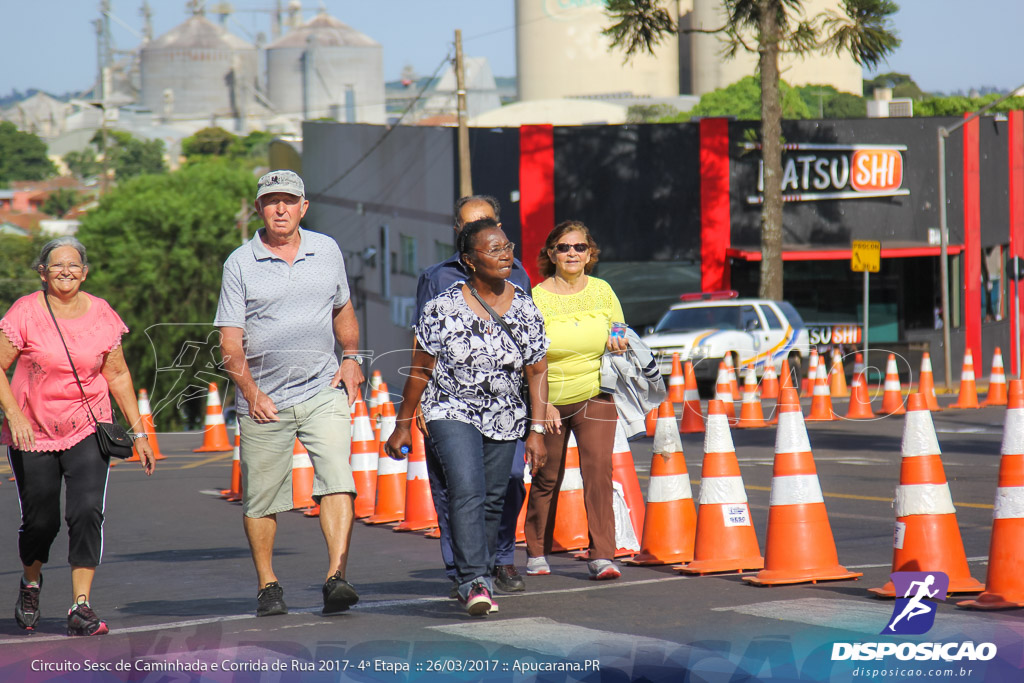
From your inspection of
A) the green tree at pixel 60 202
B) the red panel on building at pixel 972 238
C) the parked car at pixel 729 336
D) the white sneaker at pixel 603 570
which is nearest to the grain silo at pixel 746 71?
the green tree at pixel 60 202

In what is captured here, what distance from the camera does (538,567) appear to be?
7.77 m

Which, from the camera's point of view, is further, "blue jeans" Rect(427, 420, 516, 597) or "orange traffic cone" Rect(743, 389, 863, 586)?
"orange traffic cone" Rect(743, 389, 863, 586)

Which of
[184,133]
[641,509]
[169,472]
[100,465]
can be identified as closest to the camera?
[100,465]

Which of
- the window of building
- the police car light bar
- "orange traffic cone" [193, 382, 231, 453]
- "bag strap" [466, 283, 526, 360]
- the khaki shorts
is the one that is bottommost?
"orange traffic cone" [193, 382, 231, 453]

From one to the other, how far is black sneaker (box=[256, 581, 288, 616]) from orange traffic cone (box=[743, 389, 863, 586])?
240cm

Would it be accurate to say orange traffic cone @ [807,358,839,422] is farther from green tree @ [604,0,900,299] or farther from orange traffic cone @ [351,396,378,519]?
green tree @ [604,0,900,299]

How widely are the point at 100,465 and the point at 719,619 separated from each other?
301 centimetres

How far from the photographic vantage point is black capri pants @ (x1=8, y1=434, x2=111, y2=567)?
21.7 ft

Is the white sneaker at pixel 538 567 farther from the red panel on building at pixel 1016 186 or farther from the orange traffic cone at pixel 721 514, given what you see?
the red panel on building at pixel 1016 186

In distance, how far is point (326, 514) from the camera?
671 cm

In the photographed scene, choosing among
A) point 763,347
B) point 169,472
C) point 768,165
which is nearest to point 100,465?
point 169,472

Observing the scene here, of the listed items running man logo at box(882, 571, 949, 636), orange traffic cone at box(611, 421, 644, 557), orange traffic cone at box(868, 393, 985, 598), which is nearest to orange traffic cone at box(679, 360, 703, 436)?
orange traffic cone at box(611, 421, 644, 557)

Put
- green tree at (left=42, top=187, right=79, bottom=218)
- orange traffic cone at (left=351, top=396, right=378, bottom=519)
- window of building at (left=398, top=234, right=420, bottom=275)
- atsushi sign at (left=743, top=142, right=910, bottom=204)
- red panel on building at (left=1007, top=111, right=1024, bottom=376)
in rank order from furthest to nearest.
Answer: green tree at (left=42, top=187, right=79, bottom=218)
window of building at (left=398, top=234, right=420, bottom=275)
red panel on building at (left=1007, top=111, right=1024, bottom=376)
atsushi sign at (left=743, top=142, right=910, bottom=204)
orange traffic cone at (left=351, top=396, right=378, bottom=519)

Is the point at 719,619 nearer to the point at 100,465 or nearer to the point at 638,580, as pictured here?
the point at 638,580
